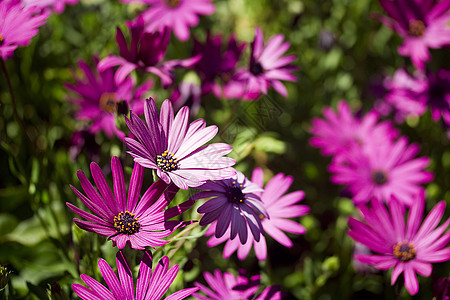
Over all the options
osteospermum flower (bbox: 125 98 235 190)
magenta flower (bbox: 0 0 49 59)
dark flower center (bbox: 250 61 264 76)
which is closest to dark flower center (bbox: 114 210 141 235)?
osteospermum flower (bbox: 125 98 235 190)

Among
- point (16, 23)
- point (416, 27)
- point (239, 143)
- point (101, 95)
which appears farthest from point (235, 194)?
point (416, 27)

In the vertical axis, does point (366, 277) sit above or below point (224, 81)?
below

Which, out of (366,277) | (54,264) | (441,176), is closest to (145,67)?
(54,264)

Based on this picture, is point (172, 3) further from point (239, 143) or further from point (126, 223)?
point (126, 223)

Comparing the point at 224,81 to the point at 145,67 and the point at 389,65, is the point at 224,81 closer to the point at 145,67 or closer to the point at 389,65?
the point at 145,67

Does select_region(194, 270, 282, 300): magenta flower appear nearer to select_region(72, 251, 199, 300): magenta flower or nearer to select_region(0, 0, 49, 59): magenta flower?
select_region(72, 251, 199, 300): magenta flower
